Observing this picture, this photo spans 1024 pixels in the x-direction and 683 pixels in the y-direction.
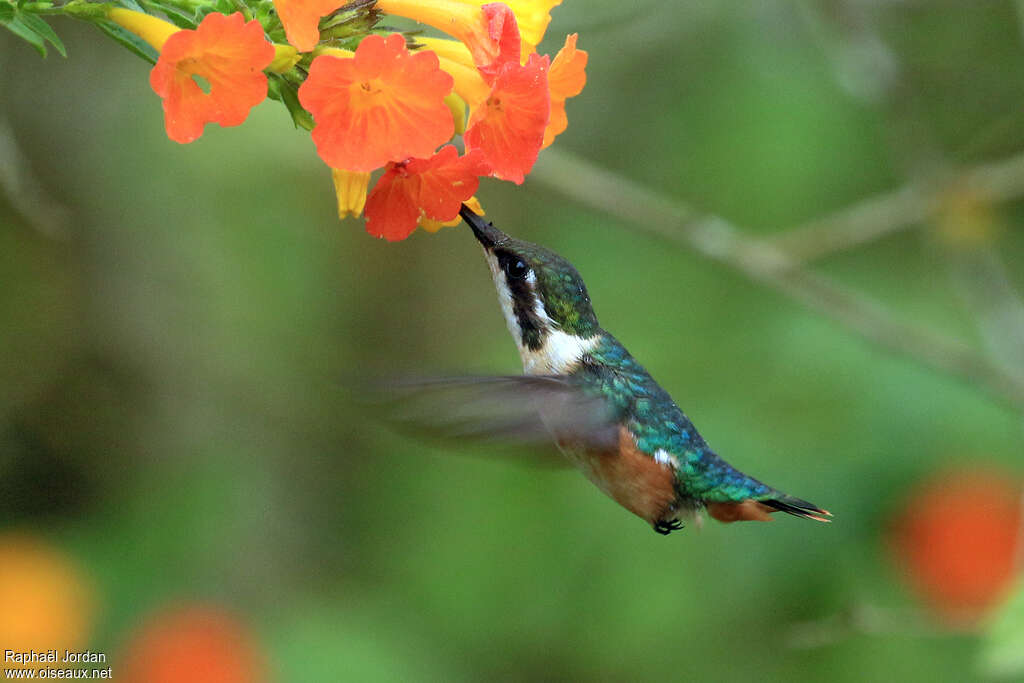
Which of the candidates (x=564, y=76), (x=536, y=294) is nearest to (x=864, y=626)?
(x=536, y=294)

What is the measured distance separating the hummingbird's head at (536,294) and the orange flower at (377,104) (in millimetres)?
397

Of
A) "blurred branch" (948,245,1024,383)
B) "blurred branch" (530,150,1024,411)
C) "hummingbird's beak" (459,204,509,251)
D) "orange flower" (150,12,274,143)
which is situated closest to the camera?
"orange flower" (150,12,274,143)

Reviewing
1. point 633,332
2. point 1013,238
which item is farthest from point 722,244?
point 1013,238

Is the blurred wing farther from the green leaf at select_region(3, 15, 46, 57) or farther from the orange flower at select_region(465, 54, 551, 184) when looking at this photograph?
the green leaf at select_region(3, 15, 46, 57)

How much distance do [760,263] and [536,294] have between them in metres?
1.41

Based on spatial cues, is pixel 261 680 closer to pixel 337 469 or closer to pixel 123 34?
pixel 337 469

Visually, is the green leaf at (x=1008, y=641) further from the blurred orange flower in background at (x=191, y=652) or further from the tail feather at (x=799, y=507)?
the blurred orange flower in background at (x=191, y=652)

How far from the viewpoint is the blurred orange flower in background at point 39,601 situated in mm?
3439

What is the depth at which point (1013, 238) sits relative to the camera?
16.8 feet

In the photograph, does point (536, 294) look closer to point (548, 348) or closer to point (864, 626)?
point (548, 348)

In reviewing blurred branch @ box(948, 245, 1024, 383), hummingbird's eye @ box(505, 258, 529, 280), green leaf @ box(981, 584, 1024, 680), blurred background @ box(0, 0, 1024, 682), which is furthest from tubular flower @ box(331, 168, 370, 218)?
blurred branch @ box(948, 245, 1024, 383)

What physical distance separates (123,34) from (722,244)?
200 cm

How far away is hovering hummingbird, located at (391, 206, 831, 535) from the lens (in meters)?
1.50

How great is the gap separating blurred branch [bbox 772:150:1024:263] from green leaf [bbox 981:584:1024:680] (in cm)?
122
